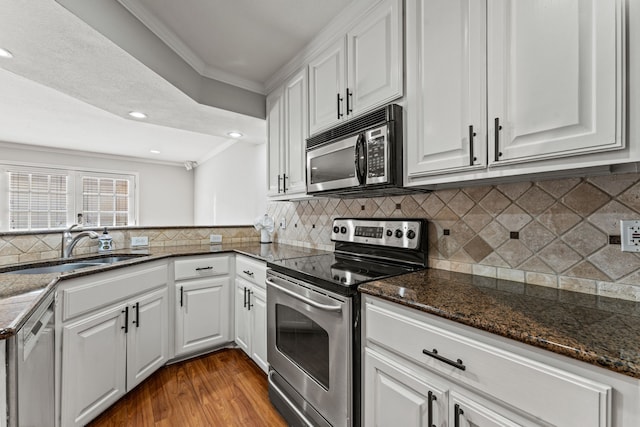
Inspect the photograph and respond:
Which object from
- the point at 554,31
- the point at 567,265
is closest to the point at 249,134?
the point at 554,31

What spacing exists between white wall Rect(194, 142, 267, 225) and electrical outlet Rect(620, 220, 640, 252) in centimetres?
275

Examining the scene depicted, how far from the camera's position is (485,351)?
785 millimetres

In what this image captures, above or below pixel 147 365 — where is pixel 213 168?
above

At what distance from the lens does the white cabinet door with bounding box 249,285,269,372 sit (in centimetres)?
191

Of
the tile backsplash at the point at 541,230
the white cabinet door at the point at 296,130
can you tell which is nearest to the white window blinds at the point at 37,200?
the white cabinet door at the point at 296,130

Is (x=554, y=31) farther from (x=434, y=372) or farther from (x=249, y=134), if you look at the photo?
(x=249, y=134)

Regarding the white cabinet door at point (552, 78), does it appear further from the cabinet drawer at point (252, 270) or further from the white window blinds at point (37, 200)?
the white window blinds at point (37, 200)

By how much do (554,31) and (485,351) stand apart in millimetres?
1016

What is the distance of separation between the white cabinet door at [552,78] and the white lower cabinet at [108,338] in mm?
2085

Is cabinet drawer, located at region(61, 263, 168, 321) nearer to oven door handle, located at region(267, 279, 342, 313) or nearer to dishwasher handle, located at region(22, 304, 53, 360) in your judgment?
dishwasher handle, located at region(22, 304, 53, 360)

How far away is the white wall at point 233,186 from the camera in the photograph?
10.8ft

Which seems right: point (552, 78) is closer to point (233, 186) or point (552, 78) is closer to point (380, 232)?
point (380, 232)

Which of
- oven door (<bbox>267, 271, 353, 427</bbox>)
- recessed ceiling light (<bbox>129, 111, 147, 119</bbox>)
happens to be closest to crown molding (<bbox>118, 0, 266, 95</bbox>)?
recessed ceiling light (<bbox>129, 111, 147, 119</bbox>)

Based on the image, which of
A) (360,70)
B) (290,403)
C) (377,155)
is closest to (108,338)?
Result: (290,403)
